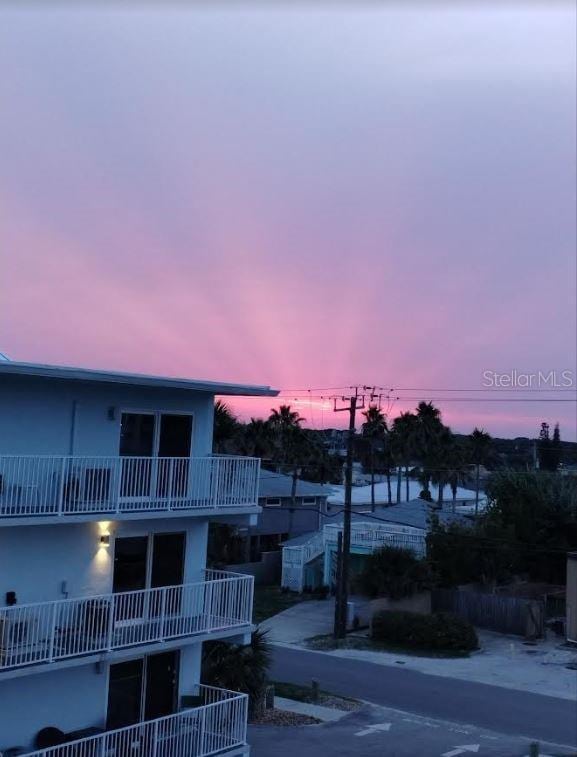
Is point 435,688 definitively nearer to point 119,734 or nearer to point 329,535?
point 119,734

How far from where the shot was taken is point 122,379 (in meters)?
15.3

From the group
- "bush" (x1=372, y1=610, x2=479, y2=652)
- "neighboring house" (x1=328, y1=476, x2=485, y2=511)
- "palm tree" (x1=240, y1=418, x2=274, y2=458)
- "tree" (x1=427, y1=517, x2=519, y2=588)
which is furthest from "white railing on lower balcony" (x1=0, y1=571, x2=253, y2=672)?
"neighboring house" (x1=328, y1=476, x2=485, y2=511)

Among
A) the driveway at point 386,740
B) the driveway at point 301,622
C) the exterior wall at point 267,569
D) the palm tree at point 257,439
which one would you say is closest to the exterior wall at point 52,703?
the driveway at point 386,740

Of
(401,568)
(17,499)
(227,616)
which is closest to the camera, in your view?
(17,499)

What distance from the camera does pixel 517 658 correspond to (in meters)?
29.9

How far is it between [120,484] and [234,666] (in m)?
7.04

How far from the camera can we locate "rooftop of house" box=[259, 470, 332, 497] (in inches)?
2004

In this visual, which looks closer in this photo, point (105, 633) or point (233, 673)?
point (105, 633)

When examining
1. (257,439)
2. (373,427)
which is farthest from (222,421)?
(373,427)

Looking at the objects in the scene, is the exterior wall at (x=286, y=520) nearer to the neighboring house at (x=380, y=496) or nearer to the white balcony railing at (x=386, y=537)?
the neighboring house at (x=380, y=496)

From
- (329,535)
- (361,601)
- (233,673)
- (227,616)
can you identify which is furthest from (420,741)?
(329,535)

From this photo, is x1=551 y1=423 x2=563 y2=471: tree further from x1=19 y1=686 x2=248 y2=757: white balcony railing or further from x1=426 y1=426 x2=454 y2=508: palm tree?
x1=19 y1=686 x2=248 y2=757: white balcony railing

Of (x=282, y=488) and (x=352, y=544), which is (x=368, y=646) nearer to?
(x=352, y=544)

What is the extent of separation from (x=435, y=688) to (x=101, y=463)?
14689mm
